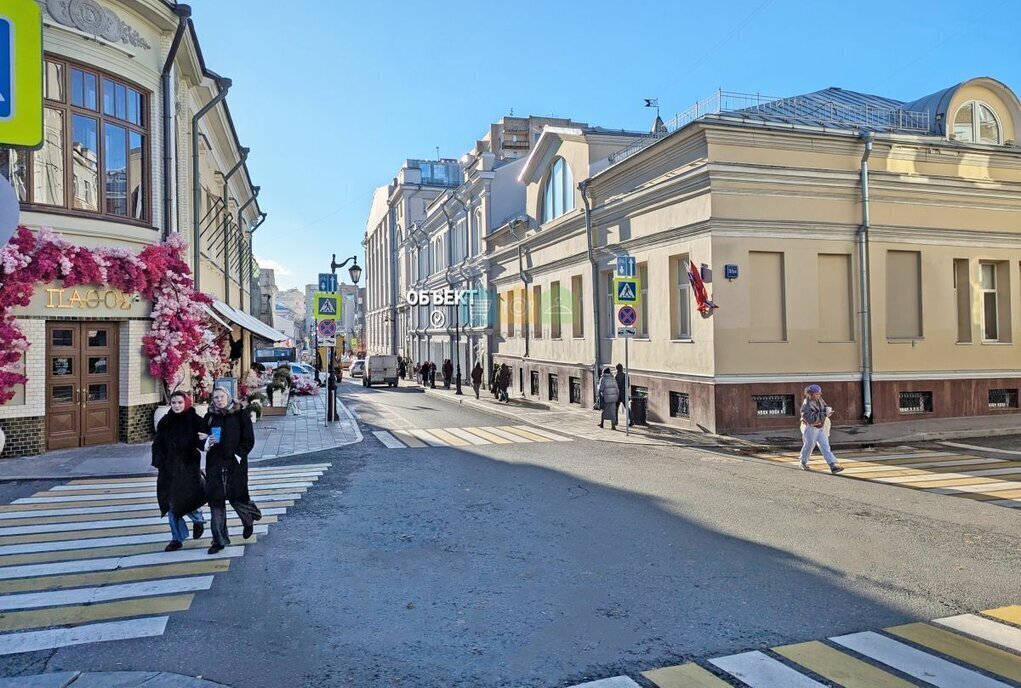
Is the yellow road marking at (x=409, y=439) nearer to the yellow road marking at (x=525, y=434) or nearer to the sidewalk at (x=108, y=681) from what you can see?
the yellow road marking at (x=525, y=434)

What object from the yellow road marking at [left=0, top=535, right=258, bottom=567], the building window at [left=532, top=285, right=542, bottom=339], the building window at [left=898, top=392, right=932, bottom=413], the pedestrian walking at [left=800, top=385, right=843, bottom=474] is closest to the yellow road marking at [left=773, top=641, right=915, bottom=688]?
the yellow road marking at [left=0, top=535, right=258, bottom=567]

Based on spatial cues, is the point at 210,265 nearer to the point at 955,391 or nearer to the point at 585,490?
the point at 585,490

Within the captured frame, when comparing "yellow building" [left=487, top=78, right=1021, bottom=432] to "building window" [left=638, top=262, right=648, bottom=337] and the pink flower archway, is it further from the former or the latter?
the pink flower archway

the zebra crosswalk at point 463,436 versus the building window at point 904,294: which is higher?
the building window at point 904,294

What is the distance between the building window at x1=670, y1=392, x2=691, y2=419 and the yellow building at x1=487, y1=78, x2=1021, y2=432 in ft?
0.13

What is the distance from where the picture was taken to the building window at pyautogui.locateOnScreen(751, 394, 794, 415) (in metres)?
17.5

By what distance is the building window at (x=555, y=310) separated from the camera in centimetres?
2773

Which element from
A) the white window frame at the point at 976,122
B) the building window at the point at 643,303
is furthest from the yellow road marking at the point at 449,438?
the white window frame at the point at 976,122

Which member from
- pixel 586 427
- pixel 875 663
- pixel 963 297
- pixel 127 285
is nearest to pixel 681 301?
pixel 586 427

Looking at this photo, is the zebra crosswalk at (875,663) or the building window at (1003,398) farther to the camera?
the building window at (1003,398)

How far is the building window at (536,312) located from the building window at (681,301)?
1112 centimetres

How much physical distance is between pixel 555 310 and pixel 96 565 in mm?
22240

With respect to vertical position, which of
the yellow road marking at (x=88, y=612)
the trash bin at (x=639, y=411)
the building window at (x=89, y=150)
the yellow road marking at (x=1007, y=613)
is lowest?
the yellow road marking at (x=1007, y=613)

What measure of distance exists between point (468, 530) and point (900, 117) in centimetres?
1848
